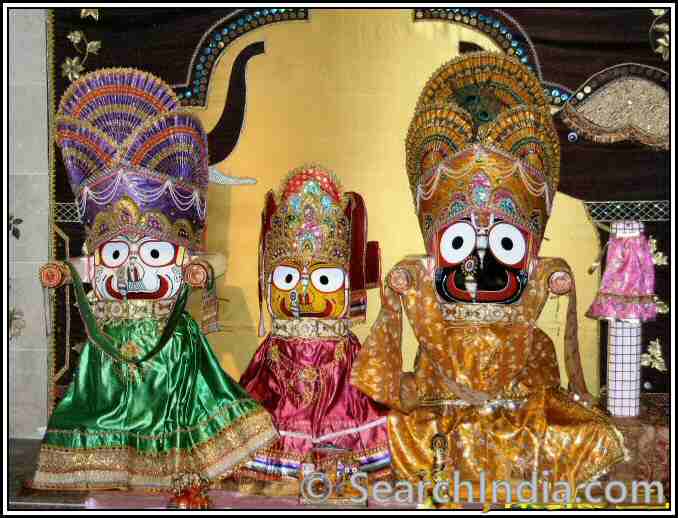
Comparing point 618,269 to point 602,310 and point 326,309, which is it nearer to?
point 602,310

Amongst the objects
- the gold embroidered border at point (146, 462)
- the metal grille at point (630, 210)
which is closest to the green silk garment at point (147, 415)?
the gold embroidered border at point (146, 462)

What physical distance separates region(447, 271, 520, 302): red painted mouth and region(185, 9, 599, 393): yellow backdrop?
908 mm

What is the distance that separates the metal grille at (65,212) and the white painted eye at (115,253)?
96 cm

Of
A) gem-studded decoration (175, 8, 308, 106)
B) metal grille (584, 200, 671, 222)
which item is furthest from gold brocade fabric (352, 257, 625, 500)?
gem-studded decoration (175, 8, 308, 106)

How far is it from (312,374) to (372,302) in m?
0.87

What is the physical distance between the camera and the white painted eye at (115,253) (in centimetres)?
432

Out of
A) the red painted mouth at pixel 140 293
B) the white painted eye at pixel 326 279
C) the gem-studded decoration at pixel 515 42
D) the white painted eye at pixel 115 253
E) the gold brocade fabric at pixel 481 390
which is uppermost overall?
the gem-studded decoration at pixel 515 42

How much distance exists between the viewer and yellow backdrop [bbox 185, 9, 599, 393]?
16.3ft

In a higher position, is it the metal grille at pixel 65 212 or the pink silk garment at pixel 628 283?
the metal grille at pixel 65 212

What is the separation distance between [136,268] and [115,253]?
15cm

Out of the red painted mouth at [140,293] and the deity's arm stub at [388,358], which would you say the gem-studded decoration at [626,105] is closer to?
the deity's arm stub at [388,358]

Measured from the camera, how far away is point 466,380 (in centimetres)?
416

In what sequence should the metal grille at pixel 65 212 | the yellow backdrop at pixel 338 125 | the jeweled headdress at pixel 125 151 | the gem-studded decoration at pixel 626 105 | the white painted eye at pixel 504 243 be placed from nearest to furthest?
the white painted eye at pixel 504 243 → the jeweled headdress at pixel 125 151 → the gem-studded decoration at pixel 626 105 → the yellow backdrop at pixel 338 125 → the metal grille at pixel 65 212

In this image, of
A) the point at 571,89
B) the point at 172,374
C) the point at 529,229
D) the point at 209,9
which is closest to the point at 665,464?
the point at 529,229
